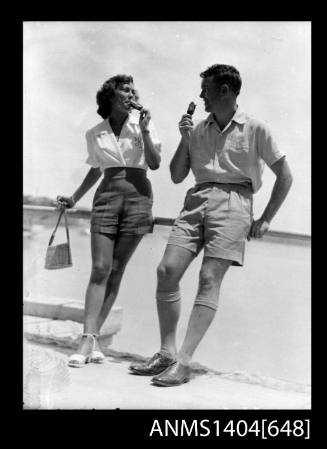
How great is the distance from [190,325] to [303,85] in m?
1.50

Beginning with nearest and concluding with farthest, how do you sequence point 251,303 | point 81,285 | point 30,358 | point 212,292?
1. point 212,292
2. point 30,358
3. point 251,303
4. point 81,285

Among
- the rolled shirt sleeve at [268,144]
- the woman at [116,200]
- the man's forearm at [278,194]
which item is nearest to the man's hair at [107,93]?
the woman at [116,200]

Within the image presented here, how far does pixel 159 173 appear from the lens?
3.55 m

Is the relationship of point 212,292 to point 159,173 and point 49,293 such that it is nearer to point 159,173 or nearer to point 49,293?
point 159,173

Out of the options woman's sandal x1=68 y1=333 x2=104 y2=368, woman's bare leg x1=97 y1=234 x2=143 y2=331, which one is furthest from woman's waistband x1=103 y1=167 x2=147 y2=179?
woman's sandal x1=68 y1=333 x2=104 y2=368

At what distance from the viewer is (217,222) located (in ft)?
10.0

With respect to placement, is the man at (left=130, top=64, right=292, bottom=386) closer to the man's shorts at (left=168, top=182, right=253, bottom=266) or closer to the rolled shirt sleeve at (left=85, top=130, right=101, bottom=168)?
the man's shorts at (left=168, top=182, right=253, bottom=266)

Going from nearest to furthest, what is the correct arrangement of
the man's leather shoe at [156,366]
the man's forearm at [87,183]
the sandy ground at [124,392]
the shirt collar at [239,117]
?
the sandy ground at [124,392] → the shirt collar at [239,117] → the man's leather shoe at [156,366] → the man's forearm at [87,183]

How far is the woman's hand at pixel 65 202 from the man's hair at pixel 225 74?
3.82 ft

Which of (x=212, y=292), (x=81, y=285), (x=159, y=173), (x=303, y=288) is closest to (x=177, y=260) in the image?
(x=212, y=292)

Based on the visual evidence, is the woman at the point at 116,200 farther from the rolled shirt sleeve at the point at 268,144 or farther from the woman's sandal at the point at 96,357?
the rolled shirt sleeve at the point at 268,144

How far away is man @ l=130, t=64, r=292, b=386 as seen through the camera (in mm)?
3045

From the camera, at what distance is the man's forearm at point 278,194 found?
10.1ft

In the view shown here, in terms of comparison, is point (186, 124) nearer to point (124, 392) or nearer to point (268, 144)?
point (268, 144)
